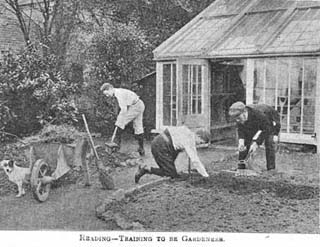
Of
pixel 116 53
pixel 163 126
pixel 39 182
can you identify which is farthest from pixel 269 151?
pixel 116 53

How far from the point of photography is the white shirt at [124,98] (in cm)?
698

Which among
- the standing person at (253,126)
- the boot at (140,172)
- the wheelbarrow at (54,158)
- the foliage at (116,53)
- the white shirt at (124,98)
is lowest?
the boot at (140,172)

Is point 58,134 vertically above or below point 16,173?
above

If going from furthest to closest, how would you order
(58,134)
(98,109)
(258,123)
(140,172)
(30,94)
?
(98,109) < (30,94) < (58,134) < (258,123) < (140,172)

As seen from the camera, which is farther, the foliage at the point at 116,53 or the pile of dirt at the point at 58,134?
the foliage at the point at 116,53

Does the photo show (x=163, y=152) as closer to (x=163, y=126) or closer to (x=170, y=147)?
(x=170, y=147)

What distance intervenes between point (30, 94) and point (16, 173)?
3550 millimetres

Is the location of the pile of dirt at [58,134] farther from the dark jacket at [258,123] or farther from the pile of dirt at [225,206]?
the dark jacket at [258,123]

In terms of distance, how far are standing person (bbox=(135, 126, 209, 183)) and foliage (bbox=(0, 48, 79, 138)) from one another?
11.2 feet

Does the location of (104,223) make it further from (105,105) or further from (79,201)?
(105,105)

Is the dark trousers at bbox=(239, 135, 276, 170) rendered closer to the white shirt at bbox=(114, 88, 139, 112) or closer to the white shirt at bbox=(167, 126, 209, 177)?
the white shirt at bbox=(167, 126, 209, 177)

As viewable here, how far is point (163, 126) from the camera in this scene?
8883mm

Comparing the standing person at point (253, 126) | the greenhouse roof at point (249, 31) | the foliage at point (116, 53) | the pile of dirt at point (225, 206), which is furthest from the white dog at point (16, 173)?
the foliage at point (116, 53)

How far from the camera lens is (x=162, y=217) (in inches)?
172
